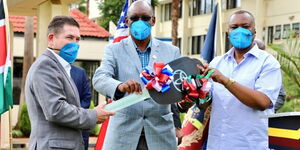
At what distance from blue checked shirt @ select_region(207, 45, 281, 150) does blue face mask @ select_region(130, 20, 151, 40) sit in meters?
0.64

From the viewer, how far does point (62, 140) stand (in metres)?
3.82

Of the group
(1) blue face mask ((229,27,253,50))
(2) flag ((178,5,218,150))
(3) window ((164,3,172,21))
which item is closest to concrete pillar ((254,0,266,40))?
(3) window ((164,3,172,21))

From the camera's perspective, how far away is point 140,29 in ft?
13.6

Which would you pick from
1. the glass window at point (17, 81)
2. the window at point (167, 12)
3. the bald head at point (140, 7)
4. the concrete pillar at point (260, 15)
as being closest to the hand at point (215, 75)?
the bald head at point (140, 7)

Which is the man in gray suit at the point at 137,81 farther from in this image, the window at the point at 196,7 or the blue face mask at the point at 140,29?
the window at the point at 196,7

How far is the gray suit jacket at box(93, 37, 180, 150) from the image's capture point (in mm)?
4102

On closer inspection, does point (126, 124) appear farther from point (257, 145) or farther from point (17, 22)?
point (17, 22)

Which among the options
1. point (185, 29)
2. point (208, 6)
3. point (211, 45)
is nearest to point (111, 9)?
point (185, 29)

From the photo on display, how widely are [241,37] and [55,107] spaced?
1.38 m

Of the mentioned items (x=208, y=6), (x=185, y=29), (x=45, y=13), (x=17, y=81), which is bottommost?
(x=17, y=81)

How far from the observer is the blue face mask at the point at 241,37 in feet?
13.1

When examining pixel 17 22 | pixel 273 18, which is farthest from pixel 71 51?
pixel 273 18

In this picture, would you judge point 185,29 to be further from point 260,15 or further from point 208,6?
point 260,15

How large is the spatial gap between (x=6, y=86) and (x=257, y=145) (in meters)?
3.61
